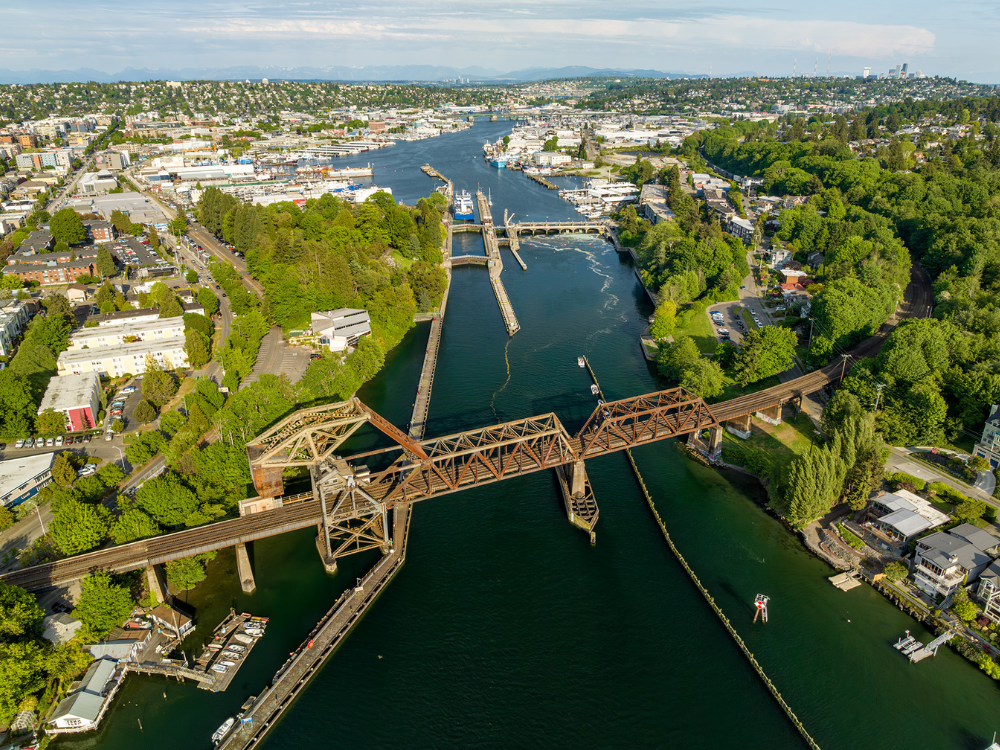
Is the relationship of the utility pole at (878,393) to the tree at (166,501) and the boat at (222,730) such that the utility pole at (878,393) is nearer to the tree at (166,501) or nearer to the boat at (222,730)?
the boat at (222,730)

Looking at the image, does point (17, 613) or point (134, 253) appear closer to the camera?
point (17, 613)

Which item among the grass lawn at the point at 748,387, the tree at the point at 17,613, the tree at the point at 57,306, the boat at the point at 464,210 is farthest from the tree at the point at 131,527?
the boat at the point at 464,210

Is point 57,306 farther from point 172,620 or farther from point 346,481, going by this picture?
point 346,481

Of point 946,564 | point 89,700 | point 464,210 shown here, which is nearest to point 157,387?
point 89,700

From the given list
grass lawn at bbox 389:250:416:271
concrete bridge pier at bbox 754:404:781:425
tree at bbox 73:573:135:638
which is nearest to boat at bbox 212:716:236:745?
tree at bbox 73:573:135:638

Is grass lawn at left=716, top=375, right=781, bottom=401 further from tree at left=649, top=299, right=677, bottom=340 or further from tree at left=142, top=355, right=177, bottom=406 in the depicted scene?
tree at left=142, top=355, right=177, bottom=406
